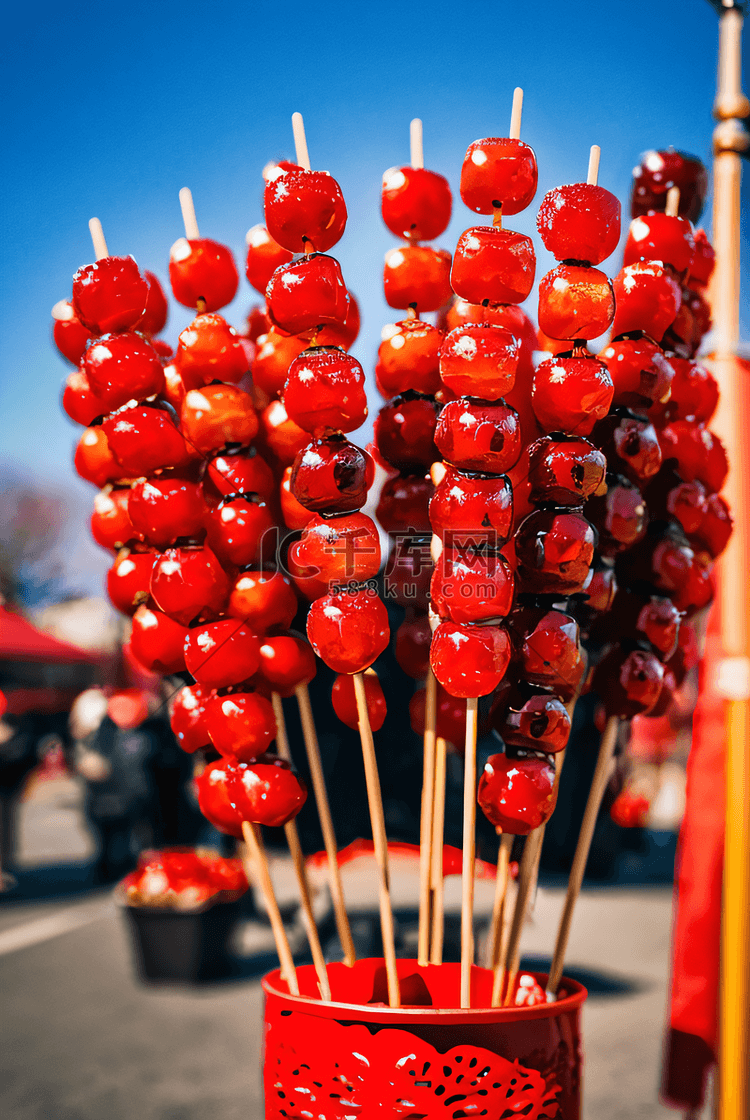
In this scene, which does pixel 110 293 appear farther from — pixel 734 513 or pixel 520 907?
pixel 734 513

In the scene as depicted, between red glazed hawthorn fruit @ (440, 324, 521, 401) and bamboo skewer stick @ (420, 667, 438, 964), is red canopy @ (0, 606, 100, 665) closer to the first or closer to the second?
bamboo skewer stick @ (420, 667, 438, 964)

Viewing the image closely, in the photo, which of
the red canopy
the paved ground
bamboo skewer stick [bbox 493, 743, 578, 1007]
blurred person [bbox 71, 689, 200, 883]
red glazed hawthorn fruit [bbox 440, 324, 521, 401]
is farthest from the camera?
the red canopy

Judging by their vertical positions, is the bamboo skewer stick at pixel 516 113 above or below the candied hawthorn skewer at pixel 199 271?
above

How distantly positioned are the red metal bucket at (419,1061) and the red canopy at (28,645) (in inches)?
160

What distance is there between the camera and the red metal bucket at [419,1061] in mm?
587

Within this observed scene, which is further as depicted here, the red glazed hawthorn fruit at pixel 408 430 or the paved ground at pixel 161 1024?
the paved ground at pixel 161 1024

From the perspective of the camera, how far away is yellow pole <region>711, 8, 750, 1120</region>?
959 millimetres

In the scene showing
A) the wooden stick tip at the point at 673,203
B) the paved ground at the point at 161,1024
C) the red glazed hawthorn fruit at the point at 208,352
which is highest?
the wooden stick tip at the point at 673,203

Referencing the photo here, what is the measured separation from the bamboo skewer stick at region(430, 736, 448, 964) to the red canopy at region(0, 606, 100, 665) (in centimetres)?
403

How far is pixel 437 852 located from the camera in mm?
699

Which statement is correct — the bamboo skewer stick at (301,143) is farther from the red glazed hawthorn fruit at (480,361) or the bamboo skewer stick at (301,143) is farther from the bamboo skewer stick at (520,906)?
the bamboo skewer stick at (520,906)

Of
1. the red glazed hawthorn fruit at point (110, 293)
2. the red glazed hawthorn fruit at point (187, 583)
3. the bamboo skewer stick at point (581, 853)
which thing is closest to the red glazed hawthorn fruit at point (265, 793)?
the red glazed hawthorn fruit at point (187, 583)

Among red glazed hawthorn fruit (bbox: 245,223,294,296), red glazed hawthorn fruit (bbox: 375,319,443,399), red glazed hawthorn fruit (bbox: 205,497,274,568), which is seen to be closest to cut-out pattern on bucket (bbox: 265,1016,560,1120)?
red glazed hawthorn fruit (bbox: 205,497,274,568)

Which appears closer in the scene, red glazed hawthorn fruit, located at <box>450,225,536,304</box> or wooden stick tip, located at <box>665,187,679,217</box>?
red glazed hawthorn fruit, located at <box>450,225,536,304</box>
